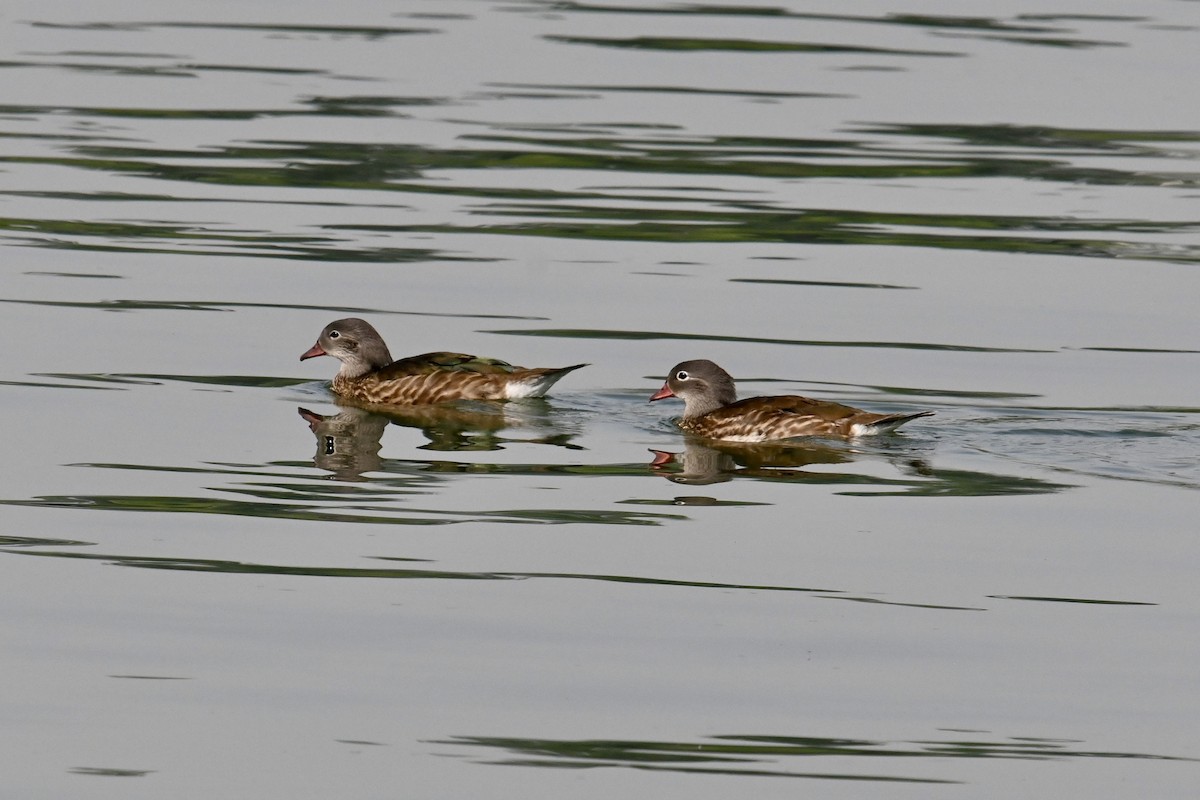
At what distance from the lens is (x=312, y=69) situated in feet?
97.5

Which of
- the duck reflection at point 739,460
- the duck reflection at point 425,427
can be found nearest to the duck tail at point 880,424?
Result: the duck reflection at point 739,460

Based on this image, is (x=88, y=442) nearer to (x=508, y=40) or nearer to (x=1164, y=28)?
(x=508, y=40)

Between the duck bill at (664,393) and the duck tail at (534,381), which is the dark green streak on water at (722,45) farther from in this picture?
the duck bill at (664,393)

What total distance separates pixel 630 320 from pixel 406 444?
385cm

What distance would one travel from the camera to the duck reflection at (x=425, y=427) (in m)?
12.6

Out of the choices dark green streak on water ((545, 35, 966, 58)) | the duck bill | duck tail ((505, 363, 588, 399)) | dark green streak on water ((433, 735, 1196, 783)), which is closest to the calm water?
dark green streak on water ((433, 735, 1196, 783))

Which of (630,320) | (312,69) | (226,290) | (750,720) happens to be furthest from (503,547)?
(312,69)

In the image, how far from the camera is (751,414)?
43.1 ft

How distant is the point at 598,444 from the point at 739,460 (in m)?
0.85

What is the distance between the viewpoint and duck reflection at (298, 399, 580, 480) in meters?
12.6

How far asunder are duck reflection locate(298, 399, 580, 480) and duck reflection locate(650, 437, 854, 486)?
2.27ft

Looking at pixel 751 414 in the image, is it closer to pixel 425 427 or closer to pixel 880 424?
pixel 880 424

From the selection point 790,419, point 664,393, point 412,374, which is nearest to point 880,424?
point 790,419

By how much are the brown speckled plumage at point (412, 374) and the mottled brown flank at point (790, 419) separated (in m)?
1.03
